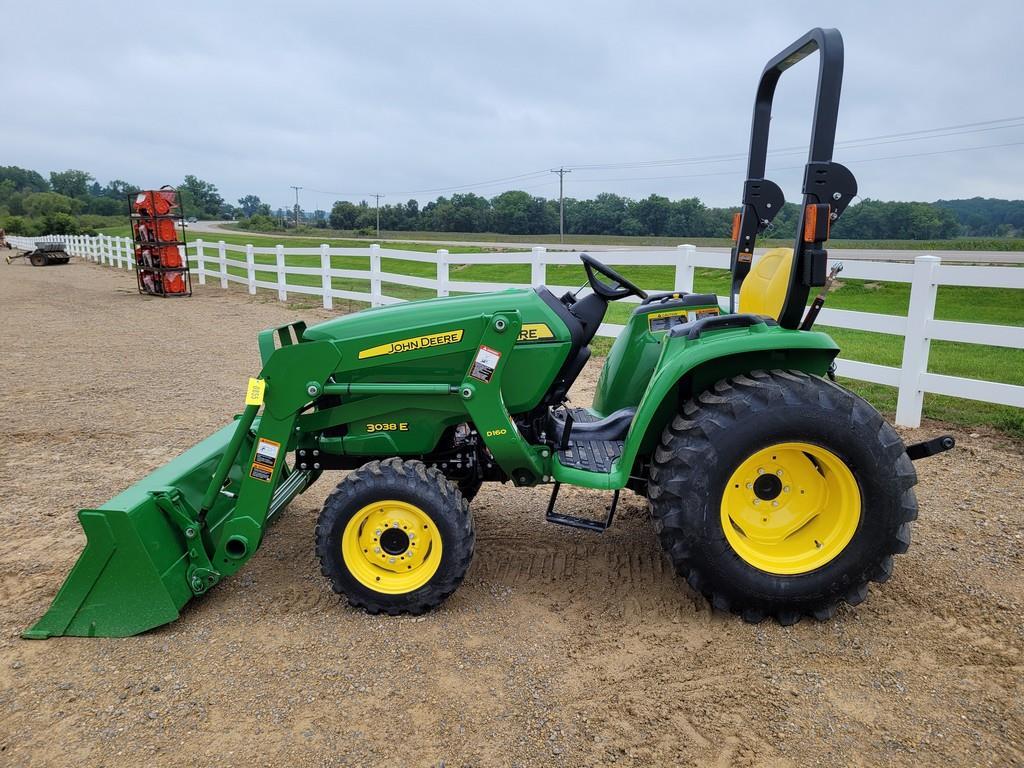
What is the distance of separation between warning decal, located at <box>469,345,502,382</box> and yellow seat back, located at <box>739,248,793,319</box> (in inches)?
49.6

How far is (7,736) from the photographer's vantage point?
7.63 ft

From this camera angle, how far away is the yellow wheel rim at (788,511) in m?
2.90

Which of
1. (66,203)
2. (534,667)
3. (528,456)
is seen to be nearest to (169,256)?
(528,456)

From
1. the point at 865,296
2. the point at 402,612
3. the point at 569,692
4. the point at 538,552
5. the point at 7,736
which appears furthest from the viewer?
the point at 865,296

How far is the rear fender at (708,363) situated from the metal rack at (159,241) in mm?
16510

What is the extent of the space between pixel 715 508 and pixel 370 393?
150 centimetres

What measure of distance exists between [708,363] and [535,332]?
2.43 ft

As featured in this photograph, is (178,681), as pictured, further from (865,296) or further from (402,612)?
(865,296)

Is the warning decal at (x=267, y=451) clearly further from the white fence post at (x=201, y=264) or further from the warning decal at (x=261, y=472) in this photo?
the white fence post at (x=201, y=264)

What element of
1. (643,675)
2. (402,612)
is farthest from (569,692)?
(402,612)

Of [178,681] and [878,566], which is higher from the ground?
[878,566]

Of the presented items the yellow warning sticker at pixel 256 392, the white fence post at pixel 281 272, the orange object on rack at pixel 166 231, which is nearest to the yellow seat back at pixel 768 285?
the yellow warning sticker at pixel 256 392

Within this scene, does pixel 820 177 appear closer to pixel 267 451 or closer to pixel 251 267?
pixel 267 451

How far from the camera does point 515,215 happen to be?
51.2 m
